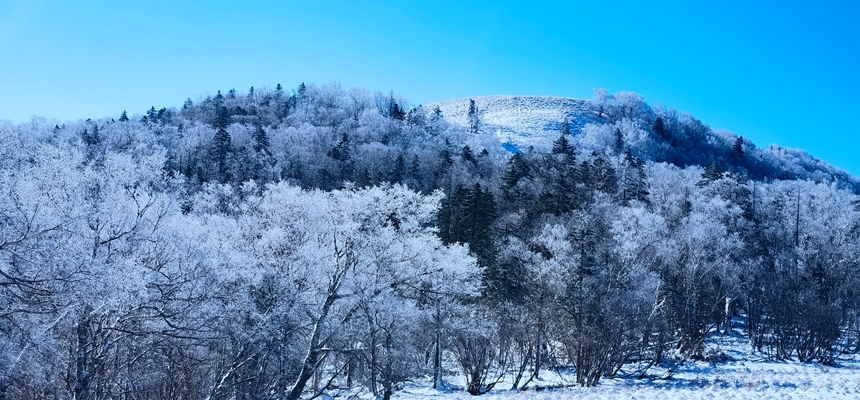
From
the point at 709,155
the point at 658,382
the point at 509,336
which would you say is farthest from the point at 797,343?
the point at 709,155

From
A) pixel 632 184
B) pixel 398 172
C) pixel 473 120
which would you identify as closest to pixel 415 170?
pixel 398 172

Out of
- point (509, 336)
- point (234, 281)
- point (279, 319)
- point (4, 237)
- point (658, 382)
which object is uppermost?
point (4, 237)

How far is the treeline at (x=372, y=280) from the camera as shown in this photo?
10023mm

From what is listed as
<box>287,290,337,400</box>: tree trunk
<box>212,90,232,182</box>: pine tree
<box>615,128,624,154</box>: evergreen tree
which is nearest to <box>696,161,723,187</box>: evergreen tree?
<box>615,128,624,154</box>: evergreen tree

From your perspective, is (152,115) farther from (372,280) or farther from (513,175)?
(372,280)

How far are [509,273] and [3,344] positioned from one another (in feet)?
95.1

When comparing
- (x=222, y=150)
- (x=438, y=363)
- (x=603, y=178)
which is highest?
(x=222, y=150)

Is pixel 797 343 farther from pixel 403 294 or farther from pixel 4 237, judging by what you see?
pixel 4 237

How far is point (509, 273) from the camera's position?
33.9 metres

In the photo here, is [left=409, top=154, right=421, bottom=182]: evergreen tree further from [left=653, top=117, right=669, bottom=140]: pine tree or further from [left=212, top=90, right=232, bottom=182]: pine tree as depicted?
[left=653, top=117, right=669, bottom=140]: pine tree

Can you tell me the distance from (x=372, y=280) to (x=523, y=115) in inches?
4365

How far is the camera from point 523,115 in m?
121

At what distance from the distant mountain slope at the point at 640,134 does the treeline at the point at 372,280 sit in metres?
51.2

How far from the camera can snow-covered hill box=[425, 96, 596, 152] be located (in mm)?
104812
